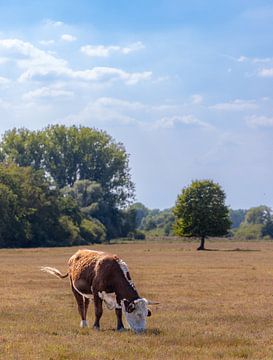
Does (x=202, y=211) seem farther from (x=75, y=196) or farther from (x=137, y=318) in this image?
(x=137, y=318)

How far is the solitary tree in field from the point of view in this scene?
9475 centimetres

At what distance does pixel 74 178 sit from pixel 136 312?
127403 millimetres

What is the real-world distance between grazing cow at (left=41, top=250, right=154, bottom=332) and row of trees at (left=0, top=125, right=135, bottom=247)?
89146 millimetres

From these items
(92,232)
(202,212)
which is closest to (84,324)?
(202,212)

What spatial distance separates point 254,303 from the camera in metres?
27.0

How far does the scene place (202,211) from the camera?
311 ft

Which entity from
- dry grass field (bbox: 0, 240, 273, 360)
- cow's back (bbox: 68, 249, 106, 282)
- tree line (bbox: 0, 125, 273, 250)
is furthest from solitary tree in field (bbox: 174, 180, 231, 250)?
cow's back (bbox: 68, 249, 106, 282)

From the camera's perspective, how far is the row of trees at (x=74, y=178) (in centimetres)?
11175

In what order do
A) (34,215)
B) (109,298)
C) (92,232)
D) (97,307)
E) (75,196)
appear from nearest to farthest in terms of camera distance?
(109,298) → (97,307) → (34,215) → (92,232) → (75,196)

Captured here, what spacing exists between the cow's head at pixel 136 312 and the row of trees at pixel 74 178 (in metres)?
91.0

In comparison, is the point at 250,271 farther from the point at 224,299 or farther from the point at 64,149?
the point at 64,149

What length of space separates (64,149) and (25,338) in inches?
5072

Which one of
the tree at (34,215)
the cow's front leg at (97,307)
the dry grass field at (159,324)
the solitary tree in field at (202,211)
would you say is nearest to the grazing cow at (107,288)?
the cow's front leg at (97,307)

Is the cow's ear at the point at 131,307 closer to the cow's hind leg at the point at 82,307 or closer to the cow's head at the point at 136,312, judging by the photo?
the cow's head at the point at 136,312
